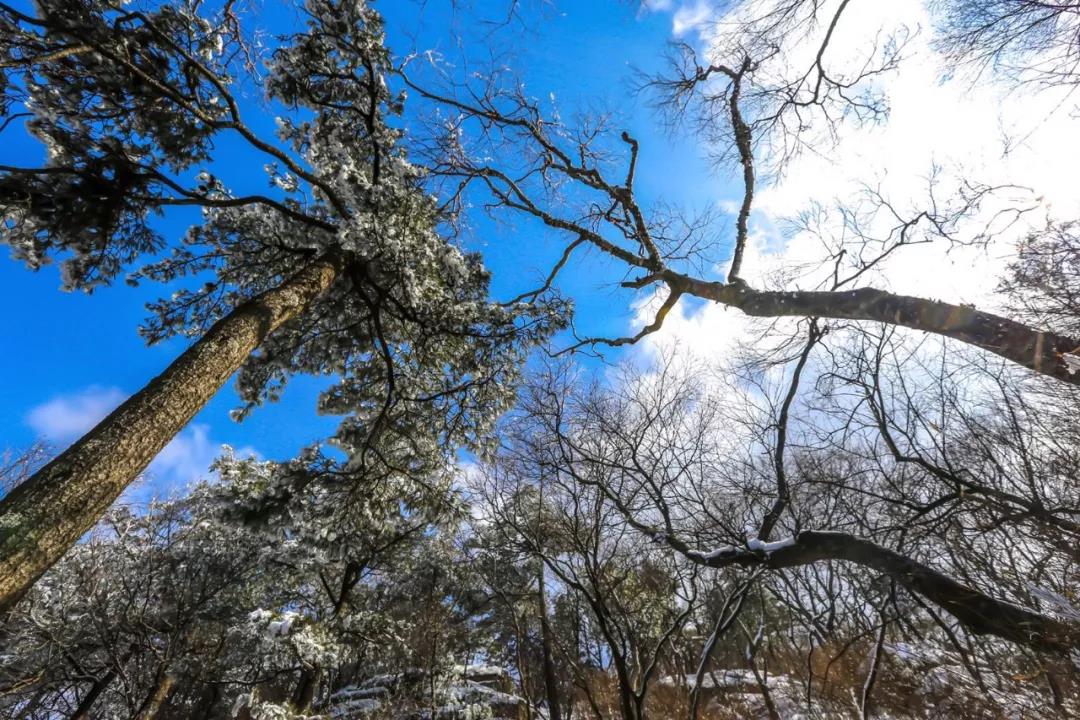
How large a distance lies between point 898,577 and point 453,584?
12.6 meters

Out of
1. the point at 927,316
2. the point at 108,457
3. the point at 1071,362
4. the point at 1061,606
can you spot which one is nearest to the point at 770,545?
the point at 1061,606

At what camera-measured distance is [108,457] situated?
242cm

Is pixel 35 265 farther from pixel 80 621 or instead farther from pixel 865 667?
pixel 865 667

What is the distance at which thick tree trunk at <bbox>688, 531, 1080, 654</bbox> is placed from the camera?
272 cm

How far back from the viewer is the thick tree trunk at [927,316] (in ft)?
9.73

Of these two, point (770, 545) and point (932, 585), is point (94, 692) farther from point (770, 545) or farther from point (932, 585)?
point (932, 585)

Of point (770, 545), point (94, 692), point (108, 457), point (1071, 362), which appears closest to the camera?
point (108, 457)

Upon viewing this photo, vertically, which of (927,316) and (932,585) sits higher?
(927,316)

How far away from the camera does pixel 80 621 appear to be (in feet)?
27.7

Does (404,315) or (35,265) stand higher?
(404,315)

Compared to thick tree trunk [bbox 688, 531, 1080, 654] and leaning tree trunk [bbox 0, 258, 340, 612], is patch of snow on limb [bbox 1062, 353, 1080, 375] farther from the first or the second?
leaning tree trunk [bbox 0, 258, 340, 612]

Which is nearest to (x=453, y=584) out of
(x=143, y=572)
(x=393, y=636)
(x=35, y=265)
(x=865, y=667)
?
(x=393, y=636)

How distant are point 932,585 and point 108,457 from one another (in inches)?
231

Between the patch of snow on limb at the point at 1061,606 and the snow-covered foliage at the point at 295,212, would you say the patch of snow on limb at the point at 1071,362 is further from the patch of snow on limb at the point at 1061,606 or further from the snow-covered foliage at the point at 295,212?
the snow-covered foliage at the point at 295,212
